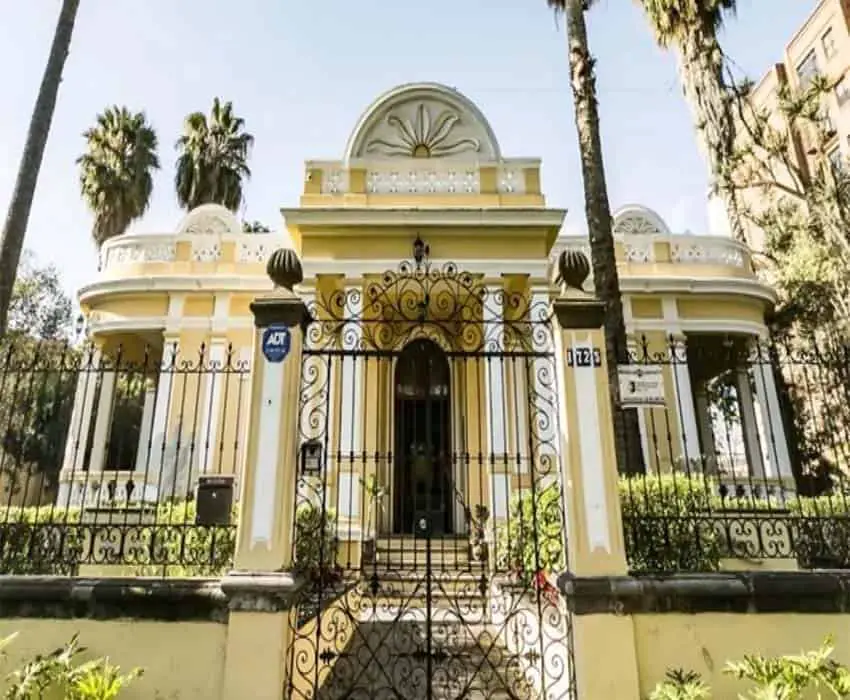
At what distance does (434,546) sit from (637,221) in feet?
34.0

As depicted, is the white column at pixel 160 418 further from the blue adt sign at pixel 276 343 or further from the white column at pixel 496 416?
the blue adt sign at pixel 276 343

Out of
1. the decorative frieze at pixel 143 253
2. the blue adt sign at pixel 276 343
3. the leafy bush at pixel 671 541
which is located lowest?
the leafy bush at pixel 671 541

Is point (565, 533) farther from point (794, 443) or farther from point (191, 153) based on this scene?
point (191, 153)

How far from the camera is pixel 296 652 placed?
169 inches

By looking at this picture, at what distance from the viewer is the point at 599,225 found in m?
8.84

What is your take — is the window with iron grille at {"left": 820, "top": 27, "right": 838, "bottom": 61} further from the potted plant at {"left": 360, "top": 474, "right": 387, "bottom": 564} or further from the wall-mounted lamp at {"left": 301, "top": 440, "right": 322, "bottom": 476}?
the wall-mounted lamp at {"left": 301, "top": 440, "right": 322, "bottom": 476}

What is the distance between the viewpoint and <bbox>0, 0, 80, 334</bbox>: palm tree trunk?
7789 millimetres

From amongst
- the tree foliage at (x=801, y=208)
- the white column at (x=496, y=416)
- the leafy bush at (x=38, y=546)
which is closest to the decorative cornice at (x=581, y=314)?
the white column at (x=496, y=416)

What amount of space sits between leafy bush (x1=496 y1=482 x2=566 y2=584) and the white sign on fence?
1057mm

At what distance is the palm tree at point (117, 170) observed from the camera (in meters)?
19.9

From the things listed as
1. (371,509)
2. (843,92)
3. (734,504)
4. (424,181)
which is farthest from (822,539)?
(843,92)

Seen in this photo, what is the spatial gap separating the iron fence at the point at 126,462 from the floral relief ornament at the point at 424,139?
6018 millimetres

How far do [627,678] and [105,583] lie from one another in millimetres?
3792

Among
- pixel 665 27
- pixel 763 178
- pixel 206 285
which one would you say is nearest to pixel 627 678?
pixel 763 178
